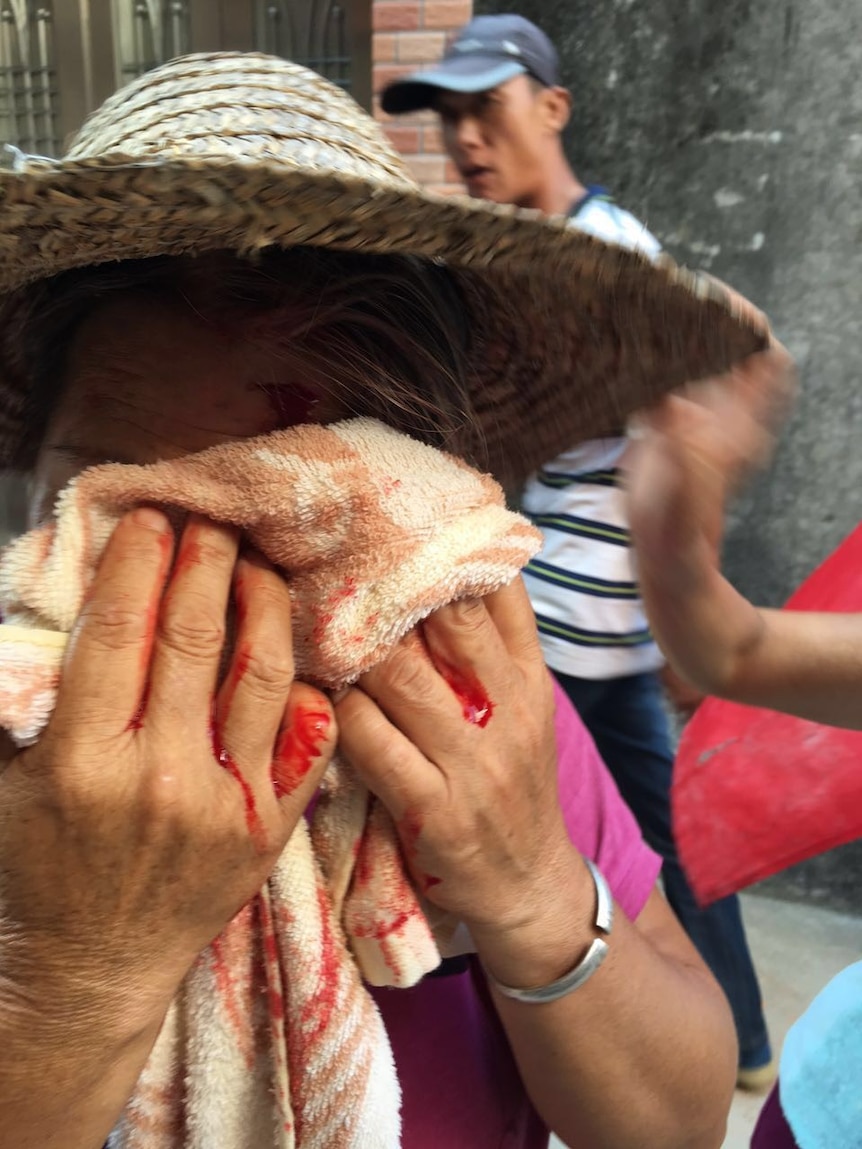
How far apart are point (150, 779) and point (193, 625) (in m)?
0.10

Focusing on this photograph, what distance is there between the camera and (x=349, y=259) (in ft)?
2.19

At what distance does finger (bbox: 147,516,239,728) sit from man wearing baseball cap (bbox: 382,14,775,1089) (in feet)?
4.10

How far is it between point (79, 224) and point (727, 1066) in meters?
0.90

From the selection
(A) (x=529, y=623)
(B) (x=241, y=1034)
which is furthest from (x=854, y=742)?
(B) (x=241, y=1034)

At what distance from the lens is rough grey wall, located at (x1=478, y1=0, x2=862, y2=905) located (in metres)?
2.38

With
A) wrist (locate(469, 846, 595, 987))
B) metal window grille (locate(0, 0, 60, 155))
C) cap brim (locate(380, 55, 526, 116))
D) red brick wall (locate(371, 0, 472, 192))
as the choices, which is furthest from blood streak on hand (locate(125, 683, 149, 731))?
metal window grille (locate(0, 0, 60, 155))

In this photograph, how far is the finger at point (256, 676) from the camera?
0.58 m

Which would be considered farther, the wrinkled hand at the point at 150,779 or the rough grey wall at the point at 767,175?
the rough grey wall at the point at 767,175

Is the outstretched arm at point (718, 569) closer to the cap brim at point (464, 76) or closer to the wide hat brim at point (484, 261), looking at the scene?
the wide hat brim at point (484, 261)

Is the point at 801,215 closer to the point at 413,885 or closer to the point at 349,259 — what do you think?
the point at 349,259

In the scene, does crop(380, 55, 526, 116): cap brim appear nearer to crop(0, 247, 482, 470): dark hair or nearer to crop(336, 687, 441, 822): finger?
crop(0, 247, 482, 470): dark hair

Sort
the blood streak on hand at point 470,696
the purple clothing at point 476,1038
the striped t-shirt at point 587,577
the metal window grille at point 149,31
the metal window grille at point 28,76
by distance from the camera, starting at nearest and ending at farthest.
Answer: the blood streak on hand at point 470,696
the purple clothing at point 476,1038
the striped t-shirt at point 587,577
the metal window grille at point 149,31
the metal window grille at point 28,76

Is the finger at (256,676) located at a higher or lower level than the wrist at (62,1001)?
higher

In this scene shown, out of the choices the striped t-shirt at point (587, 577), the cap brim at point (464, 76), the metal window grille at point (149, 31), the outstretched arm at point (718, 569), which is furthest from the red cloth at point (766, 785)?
the metal window grille at point (149, 31)
